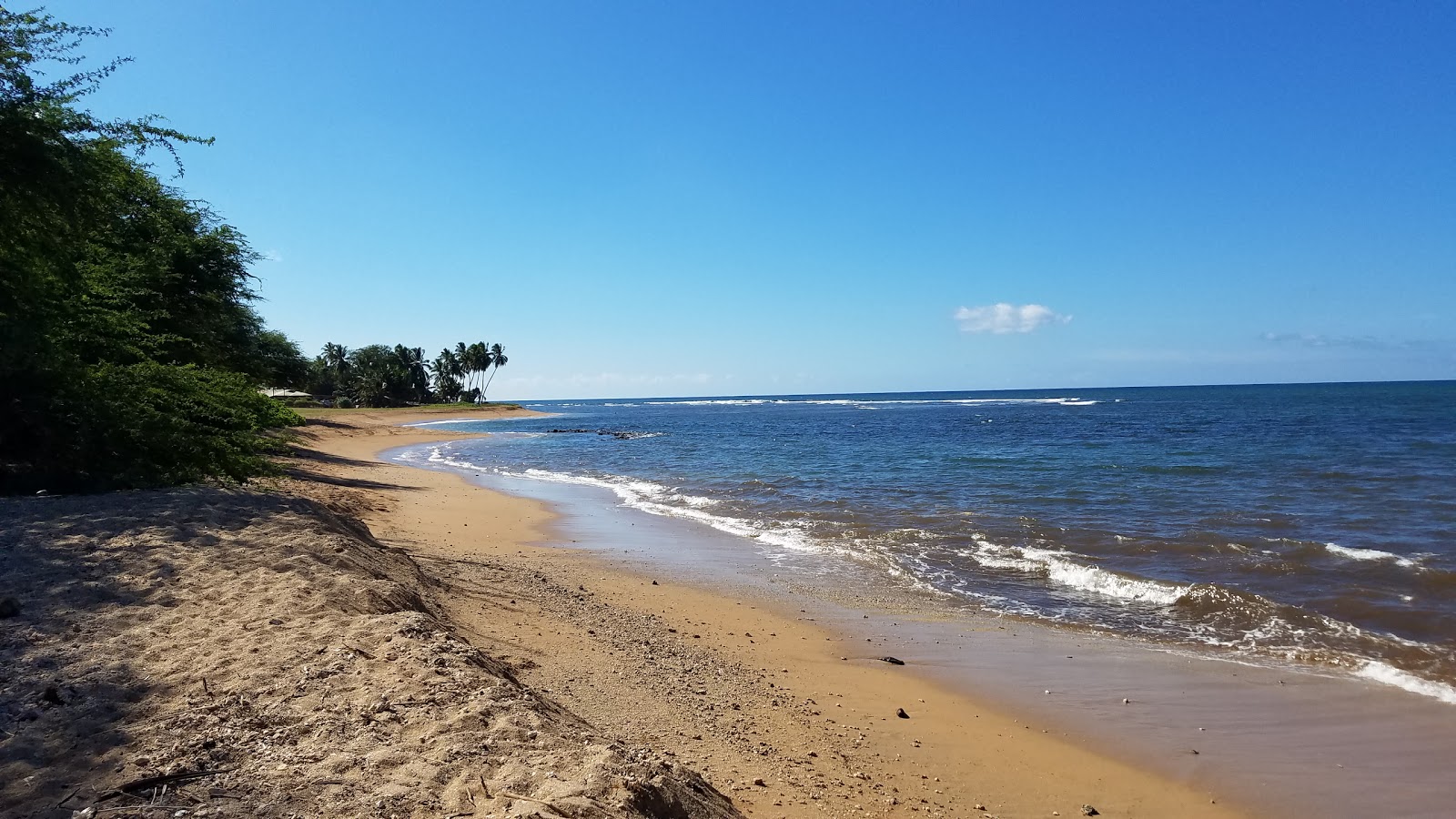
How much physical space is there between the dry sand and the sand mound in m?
0.02

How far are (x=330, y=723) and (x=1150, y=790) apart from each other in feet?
17.0

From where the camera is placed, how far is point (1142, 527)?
14.4 metres

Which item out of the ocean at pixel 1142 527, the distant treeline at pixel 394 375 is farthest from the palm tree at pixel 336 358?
the ocean at pixel 1142 527

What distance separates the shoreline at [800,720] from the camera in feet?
15.6

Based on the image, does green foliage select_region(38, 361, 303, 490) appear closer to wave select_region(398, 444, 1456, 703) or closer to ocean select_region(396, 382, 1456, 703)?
ocean select_region(396, 382, 1456, 703)

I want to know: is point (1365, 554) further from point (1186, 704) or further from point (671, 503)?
point (671, 503)

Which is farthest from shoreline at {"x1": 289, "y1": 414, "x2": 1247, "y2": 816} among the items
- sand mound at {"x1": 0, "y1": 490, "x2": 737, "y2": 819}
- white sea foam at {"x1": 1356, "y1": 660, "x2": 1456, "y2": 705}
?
white sea foam at {"x1": 1356, "y1": 660, "x2": 1456, "y2": 705}

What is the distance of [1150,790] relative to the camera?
5.09 metres

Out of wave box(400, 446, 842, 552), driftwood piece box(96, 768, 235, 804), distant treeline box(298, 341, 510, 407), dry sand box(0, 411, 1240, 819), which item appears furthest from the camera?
distant treeline box(298, 341, 510, 407)

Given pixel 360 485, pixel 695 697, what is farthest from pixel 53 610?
pixel 360 485

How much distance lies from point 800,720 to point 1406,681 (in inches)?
238

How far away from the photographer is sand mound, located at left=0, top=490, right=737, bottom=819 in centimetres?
302

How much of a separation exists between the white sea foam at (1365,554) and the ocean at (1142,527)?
52 mm

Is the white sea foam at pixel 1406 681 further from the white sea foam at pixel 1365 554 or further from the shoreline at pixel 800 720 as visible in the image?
the white sea foam at pixel 1365 554
